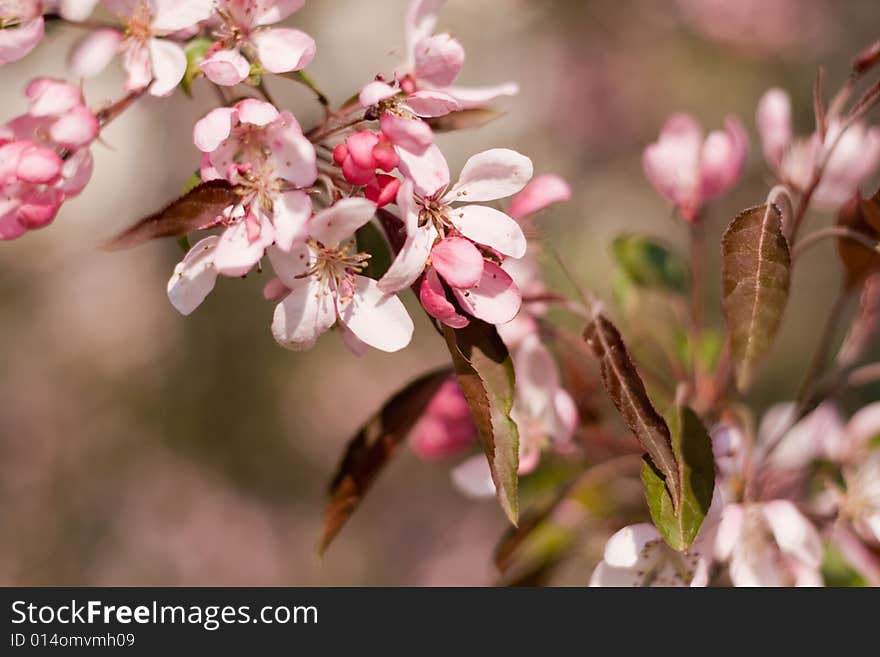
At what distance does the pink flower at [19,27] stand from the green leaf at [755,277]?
80 cm

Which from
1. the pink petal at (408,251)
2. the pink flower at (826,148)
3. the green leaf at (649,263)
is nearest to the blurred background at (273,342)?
the green leaf at (649,263)

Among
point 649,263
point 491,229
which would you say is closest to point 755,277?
point 491,229

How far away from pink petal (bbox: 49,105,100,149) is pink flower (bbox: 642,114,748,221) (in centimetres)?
79

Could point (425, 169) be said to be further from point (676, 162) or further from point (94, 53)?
point (676, 162)

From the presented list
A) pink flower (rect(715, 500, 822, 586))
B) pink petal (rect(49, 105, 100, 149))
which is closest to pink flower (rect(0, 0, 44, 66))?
pink petal (rect(49, 105, 100, 149))

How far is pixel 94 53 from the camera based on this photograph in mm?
1124

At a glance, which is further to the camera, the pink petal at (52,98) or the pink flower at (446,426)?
the pink flower at (446,426)

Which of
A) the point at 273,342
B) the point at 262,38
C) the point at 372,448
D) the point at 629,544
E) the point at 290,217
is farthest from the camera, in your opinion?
the point at 273,342

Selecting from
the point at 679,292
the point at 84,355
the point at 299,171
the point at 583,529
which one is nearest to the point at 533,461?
the point at 583,529

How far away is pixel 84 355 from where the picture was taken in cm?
362

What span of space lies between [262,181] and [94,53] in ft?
1.09

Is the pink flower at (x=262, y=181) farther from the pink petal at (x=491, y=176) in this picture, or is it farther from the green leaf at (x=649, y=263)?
the green leaf at (x=649, y=263)

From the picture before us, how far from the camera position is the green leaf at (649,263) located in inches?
65.9
